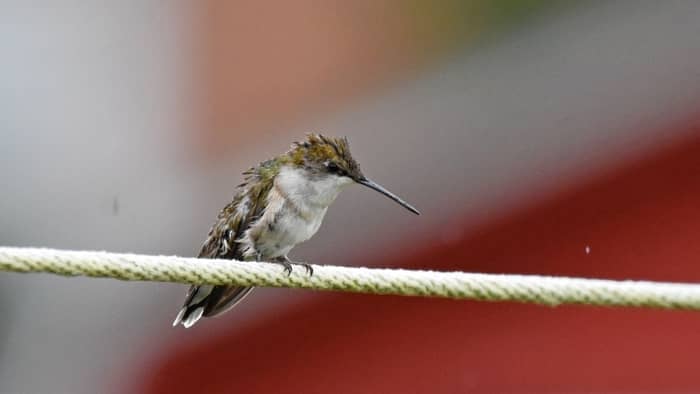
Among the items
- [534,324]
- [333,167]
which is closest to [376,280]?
[333,167]

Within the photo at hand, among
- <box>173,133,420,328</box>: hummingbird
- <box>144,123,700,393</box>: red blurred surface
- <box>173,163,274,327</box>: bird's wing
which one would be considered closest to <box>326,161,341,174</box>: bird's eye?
<box>173,133,420,328</box>: hummingbird

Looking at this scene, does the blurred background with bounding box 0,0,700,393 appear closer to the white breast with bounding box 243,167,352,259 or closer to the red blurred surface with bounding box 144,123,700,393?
the red blurred surface with bounding box 144,123,700,393

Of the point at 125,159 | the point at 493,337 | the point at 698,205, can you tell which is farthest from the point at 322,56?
the point at 698,205

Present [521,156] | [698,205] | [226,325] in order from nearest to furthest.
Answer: [698,205]
[521,156]
[226,325]

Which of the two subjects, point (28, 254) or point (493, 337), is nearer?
point (28, 254)

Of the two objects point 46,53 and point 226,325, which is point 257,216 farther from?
point 46,53

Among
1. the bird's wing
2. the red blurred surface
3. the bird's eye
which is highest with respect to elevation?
the bird's eye
